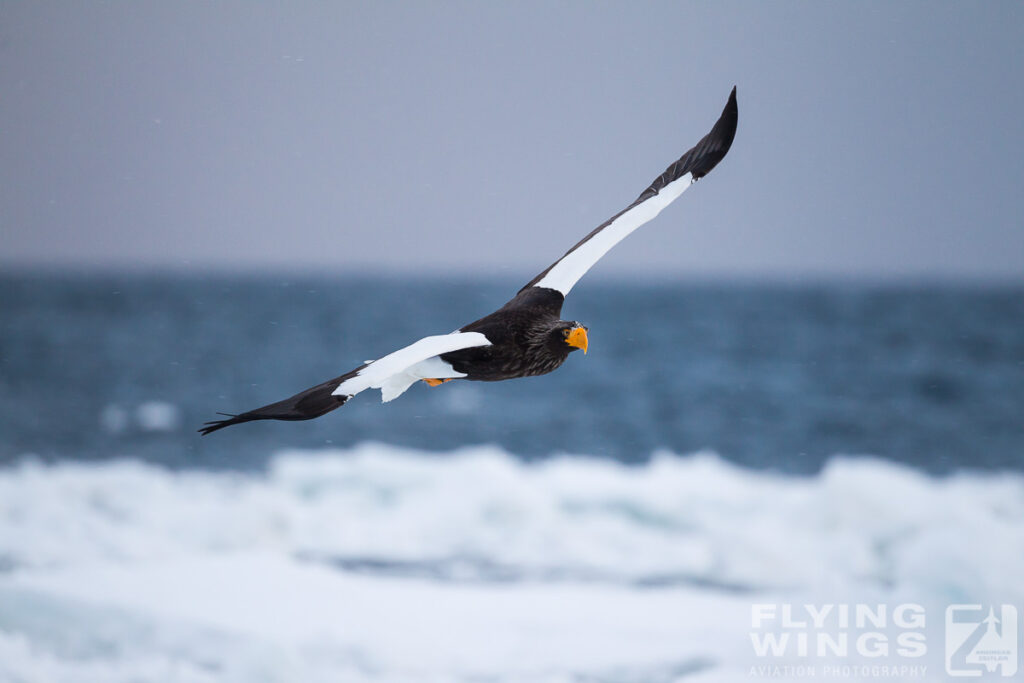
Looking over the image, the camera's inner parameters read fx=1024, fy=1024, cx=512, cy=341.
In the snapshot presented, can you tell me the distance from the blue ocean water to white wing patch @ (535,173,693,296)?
43.4 ft

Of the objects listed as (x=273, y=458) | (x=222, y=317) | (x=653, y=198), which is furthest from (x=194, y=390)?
(x=653, y=198)

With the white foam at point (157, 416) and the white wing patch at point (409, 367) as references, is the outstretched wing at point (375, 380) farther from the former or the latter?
the white foam at point (157, 416)

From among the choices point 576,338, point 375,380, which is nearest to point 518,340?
point 576,338

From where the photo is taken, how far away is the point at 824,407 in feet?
69.1

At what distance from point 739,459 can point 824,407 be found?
13.8 feet

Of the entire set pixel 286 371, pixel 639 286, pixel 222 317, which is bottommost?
pixel 286 371

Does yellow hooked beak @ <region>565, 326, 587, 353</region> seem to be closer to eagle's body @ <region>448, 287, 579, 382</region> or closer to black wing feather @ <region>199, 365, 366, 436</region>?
eagle's body @ <region>448, 287, 579, 382</region>

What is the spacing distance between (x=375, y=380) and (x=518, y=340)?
67 cm

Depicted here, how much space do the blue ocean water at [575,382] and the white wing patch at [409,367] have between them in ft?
45.2

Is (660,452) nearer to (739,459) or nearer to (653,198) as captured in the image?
(739,459)

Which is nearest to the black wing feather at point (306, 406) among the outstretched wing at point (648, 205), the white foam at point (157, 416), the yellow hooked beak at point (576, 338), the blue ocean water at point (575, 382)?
the yellow hooked beak at point (576, 338)

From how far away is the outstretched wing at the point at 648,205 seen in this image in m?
4.41

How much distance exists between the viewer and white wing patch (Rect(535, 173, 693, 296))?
4.41 meters

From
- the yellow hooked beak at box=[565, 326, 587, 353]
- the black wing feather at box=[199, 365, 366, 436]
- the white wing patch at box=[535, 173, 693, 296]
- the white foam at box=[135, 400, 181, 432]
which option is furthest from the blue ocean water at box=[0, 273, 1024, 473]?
the black wing feather at box=[199, 365, 366, 436]
